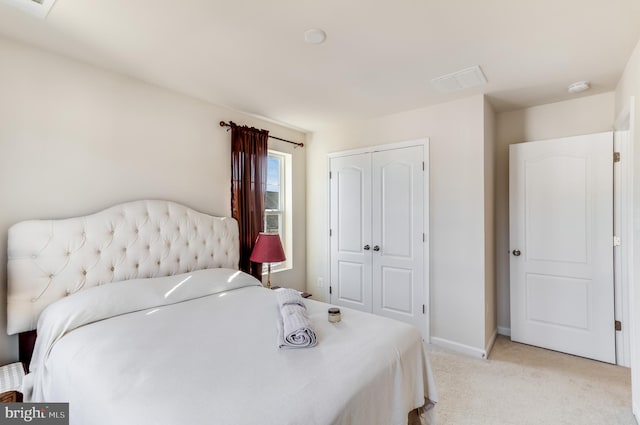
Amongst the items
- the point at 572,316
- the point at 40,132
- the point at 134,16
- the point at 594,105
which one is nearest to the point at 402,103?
the point at 594,105

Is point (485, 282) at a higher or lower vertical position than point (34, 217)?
lower

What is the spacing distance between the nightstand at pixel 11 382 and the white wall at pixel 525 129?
13.3 feet

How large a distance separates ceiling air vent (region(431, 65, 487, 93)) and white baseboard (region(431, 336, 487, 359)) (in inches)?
95.9

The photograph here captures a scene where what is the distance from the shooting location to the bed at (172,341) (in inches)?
42.7

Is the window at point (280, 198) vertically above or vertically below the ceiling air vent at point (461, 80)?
below

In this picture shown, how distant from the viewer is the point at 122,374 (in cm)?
122

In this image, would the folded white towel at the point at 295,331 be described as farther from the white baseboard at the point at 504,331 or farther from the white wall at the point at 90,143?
the white baseboard at the point at 504,331

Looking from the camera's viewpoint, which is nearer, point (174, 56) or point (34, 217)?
point (34, 217)

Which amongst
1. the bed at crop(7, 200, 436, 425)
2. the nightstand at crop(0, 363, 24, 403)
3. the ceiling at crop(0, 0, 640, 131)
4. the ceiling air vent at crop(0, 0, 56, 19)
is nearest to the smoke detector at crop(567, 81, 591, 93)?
the ceiling at crop(0, 0, 640, 131)

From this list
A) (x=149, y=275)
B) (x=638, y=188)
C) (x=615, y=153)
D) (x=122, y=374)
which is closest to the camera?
(x=122, y=374)

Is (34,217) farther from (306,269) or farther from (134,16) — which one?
(306,269)

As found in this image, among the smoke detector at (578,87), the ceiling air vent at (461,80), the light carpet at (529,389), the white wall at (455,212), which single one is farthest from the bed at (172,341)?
the smoke detector at (578,87)

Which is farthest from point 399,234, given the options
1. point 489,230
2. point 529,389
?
point 529,389

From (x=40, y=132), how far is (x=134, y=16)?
1054mm
